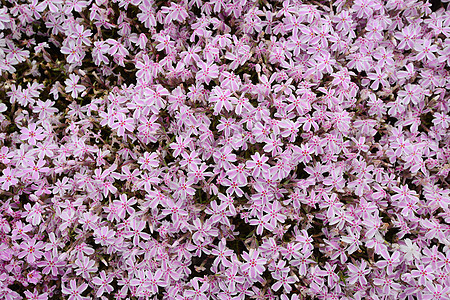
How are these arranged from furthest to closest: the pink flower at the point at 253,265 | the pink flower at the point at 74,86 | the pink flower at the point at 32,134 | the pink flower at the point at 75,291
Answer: the pink flower at the point at 74,86 → the pink flower at the point at 32,134 → the pink flower at the point at 75,291 → the pink flower at the point at 253,265

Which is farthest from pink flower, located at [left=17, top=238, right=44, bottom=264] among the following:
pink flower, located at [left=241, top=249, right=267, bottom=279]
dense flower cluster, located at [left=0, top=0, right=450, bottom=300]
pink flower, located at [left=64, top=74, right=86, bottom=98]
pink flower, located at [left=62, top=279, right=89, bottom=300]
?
pink flower, located at [left=241, top=249, right=267, bottom=279]

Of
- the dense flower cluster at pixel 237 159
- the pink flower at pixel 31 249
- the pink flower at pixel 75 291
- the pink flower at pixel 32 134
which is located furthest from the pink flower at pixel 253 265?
the pink flower at pixel 32 134

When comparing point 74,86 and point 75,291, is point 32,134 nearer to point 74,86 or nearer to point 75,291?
point 74,86

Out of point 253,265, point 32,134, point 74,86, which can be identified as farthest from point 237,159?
point 32,134

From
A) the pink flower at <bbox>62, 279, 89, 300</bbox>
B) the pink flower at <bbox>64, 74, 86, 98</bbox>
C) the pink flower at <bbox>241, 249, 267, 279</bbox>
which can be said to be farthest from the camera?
the pink flower at <bbox>64, 74, 86, 98</bbox>

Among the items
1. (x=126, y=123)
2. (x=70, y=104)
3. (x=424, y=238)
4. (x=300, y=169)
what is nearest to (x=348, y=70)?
(x=300, y=169)

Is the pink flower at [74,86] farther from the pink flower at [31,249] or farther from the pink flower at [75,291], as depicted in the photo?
the pink flower at [75,291]

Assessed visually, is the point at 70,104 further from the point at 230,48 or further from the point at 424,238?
the point at 424,238

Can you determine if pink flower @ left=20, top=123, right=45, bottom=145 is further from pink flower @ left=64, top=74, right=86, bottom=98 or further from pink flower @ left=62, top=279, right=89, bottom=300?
pink flower @ left=62, top=279, right=89, bottom=300
